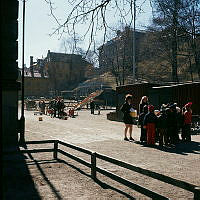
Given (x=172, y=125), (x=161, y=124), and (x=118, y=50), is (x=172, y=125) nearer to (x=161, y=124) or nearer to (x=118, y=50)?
(x=161, y=124)

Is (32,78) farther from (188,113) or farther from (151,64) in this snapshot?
(188,113)

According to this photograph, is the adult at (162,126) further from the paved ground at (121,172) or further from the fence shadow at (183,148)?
the paved ground at (121,172)

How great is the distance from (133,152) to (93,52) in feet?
15.9

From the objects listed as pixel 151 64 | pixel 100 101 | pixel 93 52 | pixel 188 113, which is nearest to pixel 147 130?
pixel 188 113

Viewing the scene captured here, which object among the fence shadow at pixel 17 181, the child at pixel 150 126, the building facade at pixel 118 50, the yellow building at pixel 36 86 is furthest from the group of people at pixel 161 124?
the yellow building at pixel 36 86

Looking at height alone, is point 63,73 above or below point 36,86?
above

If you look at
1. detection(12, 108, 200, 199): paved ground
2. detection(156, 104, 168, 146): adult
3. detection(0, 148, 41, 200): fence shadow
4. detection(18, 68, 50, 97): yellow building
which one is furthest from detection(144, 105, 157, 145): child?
detection(18, 68, 50, 97): yellow building

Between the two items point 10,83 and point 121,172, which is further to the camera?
point 10,83

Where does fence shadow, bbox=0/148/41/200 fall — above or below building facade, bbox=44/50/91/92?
below

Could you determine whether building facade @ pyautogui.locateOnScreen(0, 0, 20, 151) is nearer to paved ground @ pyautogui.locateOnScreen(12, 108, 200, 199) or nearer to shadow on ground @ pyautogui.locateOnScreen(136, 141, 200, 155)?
paved ground @ pyautogui.locateOnScreen(12, 108, 200, 199)

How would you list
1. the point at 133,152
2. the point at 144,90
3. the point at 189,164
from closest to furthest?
1. the point at 189,164
2. the point at 133,152
3. the point at 144,90

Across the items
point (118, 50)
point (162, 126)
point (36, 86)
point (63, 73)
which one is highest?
point (63, 73)

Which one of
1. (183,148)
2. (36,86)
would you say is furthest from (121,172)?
(36,86)

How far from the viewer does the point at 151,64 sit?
56.4 m
